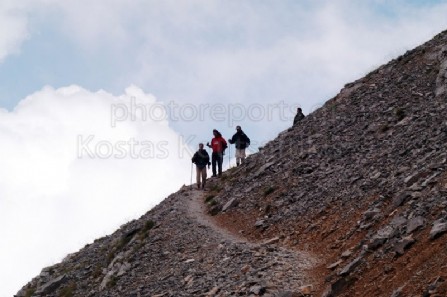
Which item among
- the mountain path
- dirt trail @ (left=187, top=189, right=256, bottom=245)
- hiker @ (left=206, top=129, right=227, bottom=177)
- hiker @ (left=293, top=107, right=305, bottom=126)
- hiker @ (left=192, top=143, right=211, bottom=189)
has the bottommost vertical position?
the mountain path

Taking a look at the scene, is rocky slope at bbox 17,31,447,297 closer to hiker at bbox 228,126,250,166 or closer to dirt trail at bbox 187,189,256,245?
dirt trail at bbox 187,189,256,245

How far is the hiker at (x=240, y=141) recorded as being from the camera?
126ft

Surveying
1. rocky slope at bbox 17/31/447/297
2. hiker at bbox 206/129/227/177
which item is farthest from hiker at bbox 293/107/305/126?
hiker at bbox 206/129/227/177

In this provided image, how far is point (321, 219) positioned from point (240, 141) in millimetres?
14543

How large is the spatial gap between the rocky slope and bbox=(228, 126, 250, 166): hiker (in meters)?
0.68

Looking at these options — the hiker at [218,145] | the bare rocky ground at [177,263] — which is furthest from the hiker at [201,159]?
the bare rocky ground at [177,263]

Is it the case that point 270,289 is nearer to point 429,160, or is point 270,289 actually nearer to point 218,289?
point 218,289

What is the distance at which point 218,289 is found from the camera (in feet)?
68.4

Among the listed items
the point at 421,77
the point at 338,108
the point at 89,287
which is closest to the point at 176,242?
the point at 89,287

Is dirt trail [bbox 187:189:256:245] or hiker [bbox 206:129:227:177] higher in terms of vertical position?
hiker [bbox 206:129:227:177]

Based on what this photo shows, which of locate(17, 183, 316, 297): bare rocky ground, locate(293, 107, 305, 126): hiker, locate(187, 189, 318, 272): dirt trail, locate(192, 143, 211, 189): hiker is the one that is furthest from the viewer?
locate(293, 107, 305, 126): hiker

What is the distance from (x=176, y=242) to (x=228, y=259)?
5473 millimetres

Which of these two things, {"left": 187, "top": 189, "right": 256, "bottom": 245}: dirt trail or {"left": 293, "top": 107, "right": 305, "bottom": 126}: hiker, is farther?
{"left": 293, "top": 107, "right": 305, "bottom": 126}: hiker

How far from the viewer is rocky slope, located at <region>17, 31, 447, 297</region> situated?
18.2 m
